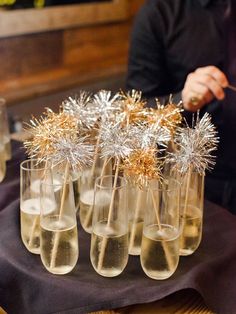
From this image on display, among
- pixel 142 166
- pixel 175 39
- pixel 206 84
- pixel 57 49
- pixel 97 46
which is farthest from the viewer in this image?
pixel 97 46

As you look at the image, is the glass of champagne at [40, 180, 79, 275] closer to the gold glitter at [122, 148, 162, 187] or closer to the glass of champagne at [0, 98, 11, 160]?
the gold glitter at [122, 148, 162, 187]

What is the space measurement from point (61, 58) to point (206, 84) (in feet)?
5.27

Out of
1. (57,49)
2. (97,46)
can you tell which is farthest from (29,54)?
(97,46)

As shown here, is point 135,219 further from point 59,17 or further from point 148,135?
point 59,17

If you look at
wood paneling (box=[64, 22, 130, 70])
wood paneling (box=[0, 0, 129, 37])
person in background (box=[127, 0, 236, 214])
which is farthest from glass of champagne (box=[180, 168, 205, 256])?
wood paneling (box=[64, 22, 130, 70])

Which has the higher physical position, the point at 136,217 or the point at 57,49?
the point at 136,217

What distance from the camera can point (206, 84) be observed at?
1.24 m

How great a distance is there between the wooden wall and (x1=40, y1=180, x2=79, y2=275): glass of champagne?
164 cm

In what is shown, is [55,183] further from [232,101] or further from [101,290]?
[232,101]

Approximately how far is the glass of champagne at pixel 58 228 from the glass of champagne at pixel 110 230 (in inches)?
1.5

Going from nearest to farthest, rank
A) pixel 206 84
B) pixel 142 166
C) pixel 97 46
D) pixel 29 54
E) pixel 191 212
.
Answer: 1. pixel 142 166
2. pixel 191 212
3. pixel 206 84
4. pixel 29 54
5. pixel 97 46

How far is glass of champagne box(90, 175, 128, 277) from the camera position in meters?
0.85

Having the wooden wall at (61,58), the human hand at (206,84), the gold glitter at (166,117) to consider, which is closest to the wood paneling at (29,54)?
the wooden wall at (61,58)

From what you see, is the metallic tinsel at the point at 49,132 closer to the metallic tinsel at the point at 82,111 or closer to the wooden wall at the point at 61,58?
the metallic tinsel at the point at 82,111
